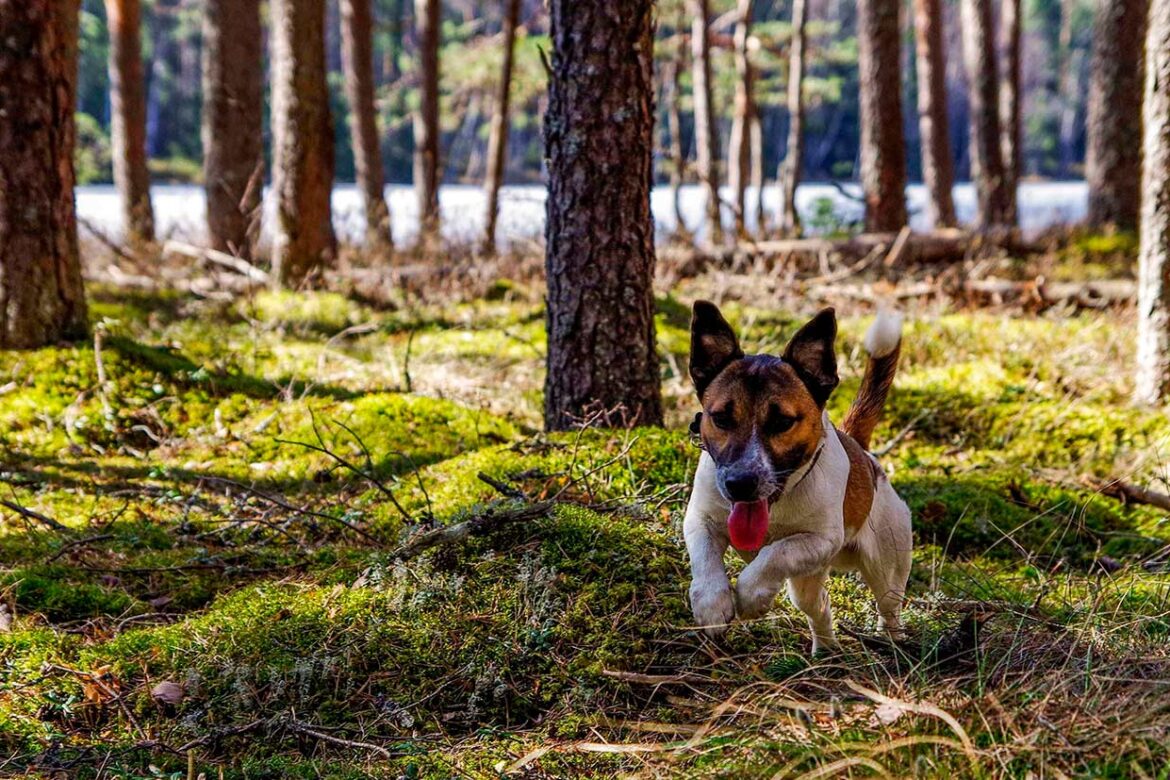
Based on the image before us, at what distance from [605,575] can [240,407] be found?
399 centimetres

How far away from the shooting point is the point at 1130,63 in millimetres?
15117

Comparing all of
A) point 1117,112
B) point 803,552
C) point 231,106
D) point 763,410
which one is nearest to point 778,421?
point 763,410

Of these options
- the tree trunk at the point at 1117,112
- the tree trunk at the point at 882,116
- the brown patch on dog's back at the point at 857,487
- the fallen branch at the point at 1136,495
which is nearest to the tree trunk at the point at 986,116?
the tree trunk at the point at 1117,112

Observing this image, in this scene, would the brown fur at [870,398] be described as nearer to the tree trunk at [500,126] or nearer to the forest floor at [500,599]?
the forest floor at [500,599]

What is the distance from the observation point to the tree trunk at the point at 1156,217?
21.5ft

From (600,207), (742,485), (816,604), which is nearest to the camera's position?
(742,485)

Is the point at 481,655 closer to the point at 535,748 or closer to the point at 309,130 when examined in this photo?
the point at 535,748

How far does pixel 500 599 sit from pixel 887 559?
5.22 feet

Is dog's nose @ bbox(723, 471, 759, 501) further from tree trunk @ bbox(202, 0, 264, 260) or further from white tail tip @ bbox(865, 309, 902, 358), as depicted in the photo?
tree trunk @ bbox(202, 0, 264, 260)

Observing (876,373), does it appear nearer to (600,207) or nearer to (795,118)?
(600,207)

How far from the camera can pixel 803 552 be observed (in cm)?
344

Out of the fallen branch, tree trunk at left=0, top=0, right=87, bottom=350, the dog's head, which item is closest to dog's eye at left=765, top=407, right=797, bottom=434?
the dog's head

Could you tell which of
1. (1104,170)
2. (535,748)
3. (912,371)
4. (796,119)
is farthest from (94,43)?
(535,748)

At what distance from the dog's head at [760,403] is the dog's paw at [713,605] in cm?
33
